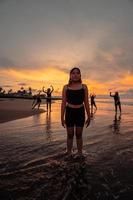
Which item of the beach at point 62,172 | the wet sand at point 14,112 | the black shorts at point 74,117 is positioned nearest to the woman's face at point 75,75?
the black shorts at point 74,117

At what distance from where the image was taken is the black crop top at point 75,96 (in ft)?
22.5

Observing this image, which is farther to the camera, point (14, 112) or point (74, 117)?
Answer: point (14, 112)

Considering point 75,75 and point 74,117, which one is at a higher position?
point 75,75

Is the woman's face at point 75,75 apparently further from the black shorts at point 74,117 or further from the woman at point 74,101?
the black shorts at point 74,117

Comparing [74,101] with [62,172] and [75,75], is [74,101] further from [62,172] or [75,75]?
[62,172]

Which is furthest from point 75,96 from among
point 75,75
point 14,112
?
point 14,112

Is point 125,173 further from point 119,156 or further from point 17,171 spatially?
point 17,171

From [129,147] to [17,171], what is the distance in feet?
12.8

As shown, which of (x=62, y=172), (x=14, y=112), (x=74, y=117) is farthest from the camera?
(x=14, y=112)

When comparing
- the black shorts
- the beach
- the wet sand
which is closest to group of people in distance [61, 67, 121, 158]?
the black shorts

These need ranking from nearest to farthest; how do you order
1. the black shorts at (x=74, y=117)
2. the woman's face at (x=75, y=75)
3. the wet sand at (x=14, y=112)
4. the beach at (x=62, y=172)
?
the beach at (x=62, y=172)
the woman's face at (x=75, y=75)
the black shorts at (x=74, y=117)
the wet sand at (x=14, y=112)

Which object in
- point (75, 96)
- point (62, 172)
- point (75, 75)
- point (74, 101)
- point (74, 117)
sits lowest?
point (62, 172)

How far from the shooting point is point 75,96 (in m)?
6.88

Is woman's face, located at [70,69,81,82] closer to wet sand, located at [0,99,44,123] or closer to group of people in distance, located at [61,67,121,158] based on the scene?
group of people in distance, located at [61,67,121,158]
